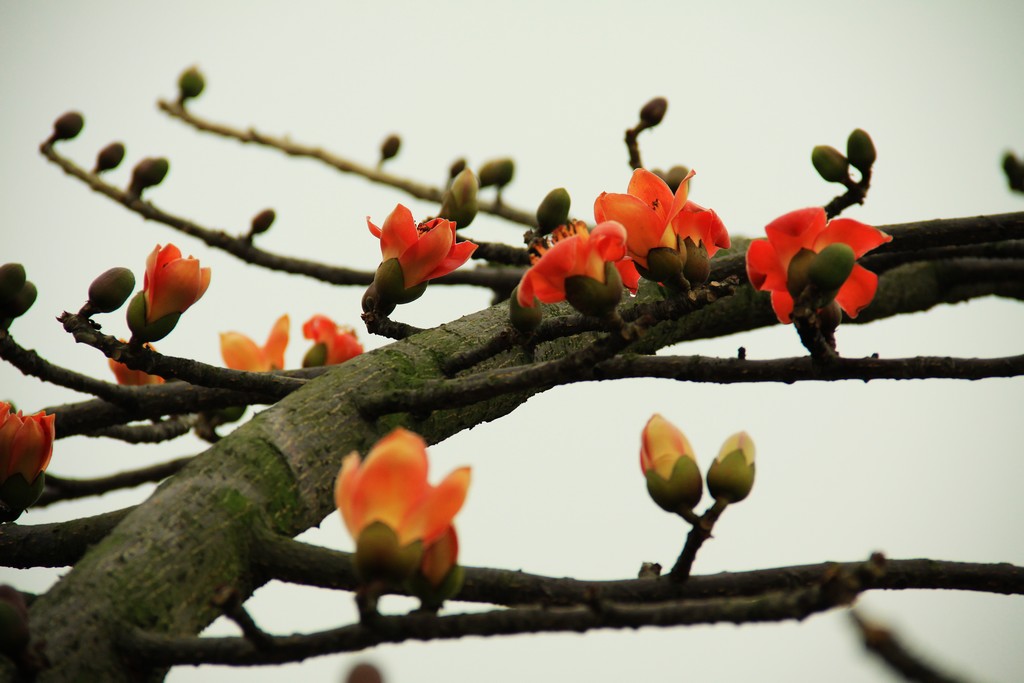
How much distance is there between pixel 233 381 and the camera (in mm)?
1468

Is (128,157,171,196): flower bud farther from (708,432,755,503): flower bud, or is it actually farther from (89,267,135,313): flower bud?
(708,432,755,503): flower bud

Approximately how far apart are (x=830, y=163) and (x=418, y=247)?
32.0 inches

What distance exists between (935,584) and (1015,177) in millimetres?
1922

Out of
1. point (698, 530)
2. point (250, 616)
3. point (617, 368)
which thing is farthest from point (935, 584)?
point (250, 616)

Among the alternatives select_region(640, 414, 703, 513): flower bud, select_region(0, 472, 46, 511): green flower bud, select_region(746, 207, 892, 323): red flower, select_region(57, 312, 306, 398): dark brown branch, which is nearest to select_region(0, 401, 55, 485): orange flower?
select_region(0, 472, 46, 511): green flower bud

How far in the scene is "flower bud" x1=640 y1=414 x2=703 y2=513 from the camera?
A: 1127mm

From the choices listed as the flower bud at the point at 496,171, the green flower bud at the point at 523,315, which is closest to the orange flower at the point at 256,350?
the flower bud at the point at 496,171

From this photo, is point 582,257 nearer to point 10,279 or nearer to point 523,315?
point 523,315

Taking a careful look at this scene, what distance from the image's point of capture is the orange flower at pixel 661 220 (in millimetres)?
1296

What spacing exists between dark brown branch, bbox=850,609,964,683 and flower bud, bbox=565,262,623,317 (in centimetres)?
64

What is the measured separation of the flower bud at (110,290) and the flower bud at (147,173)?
897 mm

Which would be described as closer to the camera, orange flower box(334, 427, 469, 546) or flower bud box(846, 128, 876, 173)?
orange flower box(334, 427, 469, 546)

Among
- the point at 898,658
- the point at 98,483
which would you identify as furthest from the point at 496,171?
the point at 898,658

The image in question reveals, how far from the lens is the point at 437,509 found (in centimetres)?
89
